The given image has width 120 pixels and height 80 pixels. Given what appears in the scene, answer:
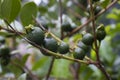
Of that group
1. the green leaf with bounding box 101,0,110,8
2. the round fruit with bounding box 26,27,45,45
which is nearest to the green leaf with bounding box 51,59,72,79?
the green leaf with bounding box 101,0,110,8

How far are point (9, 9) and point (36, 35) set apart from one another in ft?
0.41

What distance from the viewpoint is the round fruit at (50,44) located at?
78cm

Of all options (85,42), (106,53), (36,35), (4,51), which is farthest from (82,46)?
(106,53)

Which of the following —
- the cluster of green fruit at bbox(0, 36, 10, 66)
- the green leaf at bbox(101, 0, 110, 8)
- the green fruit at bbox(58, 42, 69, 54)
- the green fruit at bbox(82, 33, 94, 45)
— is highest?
the green leaf at bbox(101, 0, 110, 8)

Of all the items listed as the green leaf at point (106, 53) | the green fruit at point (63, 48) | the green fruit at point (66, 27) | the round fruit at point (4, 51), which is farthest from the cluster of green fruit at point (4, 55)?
the green leaf at point (106, 53)

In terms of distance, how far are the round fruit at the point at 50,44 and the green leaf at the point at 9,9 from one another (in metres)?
0.12

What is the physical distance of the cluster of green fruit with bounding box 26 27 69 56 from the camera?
75 centimetres

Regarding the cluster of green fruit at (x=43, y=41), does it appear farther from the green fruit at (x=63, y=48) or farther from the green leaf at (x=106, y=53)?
the green leaf at (x=106, y=53)

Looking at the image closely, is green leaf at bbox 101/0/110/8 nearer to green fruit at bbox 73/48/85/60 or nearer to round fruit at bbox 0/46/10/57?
green fruit at bbox 73/48/85/60

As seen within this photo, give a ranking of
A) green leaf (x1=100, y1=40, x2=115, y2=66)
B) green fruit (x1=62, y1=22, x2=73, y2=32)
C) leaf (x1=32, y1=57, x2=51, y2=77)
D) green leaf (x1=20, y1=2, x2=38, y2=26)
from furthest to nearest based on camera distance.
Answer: green leaf (x1=100, y1=40, x2=115, y2=66) < leaf (x1=32, y1=57, x2=51, y2=77) < green fruit (x1=62, y1=22, x2=73, y2=32) < green leaf (x1=20, y1=2, x2=38, y2=26)

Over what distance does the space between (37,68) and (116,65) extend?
456 mm

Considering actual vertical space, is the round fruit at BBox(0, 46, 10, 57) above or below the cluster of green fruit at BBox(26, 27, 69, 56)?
below

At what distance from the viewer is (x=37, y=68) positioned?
1.43 metres

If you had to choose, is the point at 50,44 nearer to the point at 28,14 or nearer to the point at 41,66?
the point at 28,14
